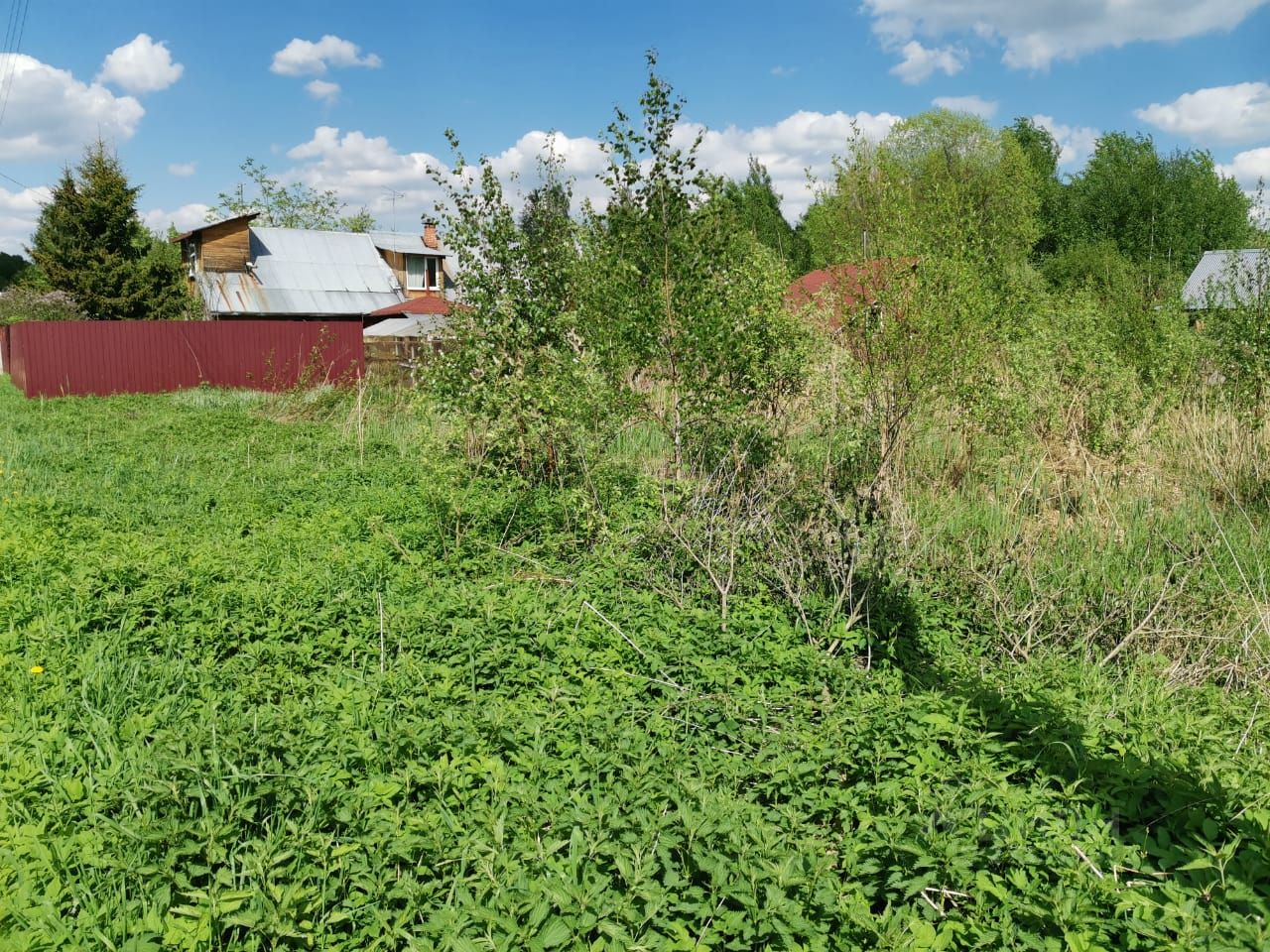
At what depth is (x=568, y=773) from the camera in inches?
119

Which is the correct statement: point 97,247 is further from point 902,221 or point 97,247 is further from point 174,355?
point 902,221

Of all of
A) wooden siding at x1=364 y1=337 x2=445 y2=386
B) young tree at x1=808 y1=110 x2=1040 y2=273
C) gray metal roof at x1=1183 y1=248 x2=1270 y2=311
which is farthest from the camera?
wooden siding at x1=364 y1=337 x2=445 y2=386

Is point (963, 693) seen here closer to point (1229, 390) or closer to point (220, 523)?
point (220, 523)

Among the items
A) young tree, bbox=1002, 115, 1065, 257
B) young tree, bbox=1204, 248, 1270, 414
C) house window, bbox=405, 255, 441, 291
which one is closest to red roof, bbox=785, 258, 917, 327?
young tree, bbox=1204, 248, 1270, 414

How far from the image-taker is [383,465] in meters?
8.77

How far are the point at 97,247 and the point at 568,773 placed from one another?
29.1 meters

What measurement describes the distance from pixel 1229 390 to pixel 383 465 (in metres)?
8.31

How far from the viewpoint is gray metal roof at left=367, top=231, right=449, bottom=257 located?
3575 cm

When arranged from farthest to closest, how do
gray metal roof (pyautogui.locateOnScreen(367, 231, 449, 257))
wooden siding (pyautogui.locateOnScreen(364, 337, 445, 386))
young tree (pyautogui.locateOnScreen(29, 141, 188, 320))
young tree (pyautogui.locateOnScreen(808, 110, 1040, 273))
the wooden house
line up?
gray metal roof (pyautogui.locateOnScreen(367, 231, 449, 257))
the wooden house
young tree (pyautogui.locateOnScreen(29, 141, 188, 320))
wooden siding (pyautogui.locateOnScreen(364, 337, 445, 386))
young tree (pyautogui.locateOnScreen(808, 110, 1040, 273))

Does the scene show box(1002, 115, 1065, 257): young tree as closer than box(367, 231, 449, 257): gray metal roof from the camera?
No

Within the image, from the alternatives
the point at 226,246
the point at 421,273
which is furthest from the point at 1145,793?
the point at 421,273

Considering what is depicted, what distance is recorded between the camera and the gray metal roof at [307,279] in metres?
29.6

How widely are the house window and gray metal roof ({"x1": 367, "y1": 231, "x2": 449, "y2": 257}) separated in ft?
1.14

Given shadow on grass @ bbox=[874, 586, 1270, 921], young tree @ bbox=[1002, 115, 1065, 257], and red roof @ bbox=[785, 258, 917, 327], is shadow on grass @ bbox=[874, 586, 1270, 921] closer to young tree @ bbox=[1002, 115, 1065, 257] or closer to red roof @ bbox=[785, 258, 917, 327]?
red roof @ bbox=[785, 258, 917, 327]
